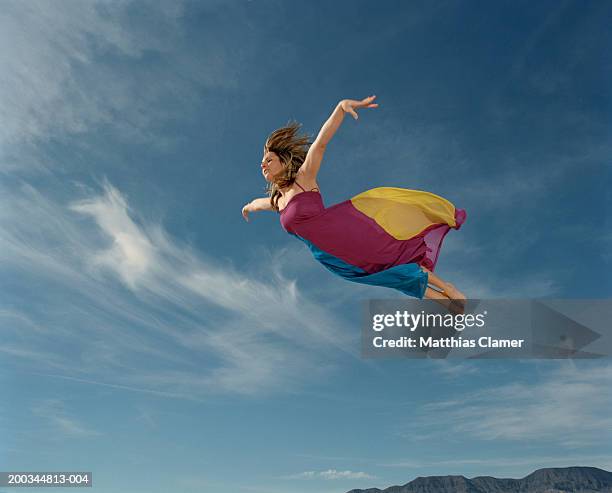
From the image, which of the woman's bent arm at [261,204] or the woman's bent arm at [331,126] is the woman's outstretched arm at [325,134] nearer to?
the woman's bent arm at [331,126]

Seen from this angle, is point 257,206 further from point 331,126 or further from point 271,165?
point 331,126

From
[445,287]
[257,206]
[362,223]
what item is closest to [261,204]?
[257,206]

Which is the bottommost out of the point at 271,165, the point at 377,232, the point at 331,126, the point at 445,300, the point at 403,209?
the point at 445,300

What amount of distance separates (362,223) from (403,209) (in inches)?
30.9

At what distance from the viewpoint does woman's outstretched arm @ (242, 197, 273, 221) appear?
9523 mm

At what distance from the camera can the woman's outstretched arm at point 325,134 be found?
7.73 meters

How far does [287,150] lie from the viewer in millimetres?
8727

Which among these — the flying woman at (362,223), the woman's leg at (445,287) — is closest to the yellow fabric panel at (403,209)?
the flying woman at (362,223)

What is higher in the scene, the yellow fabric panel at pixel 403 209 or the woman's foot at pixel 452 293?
the yellow fabric panel at pixel 403 209

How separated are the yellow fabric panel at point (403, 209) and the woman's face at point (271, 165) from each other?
1.19m

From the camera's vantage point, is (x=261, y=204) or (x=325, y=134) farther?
(x=261, y=204)

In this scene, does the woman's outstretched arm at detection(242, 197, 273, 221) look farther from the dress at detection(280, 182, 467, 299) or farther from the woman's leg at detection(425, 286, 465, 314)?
the woman's leg at detection(425, 286, 465, 314)

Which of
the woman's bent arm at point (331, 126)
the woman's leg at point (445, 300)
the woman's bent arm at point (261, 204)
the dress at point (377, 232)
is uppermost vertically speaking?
the woman's bent arm at point (331, 126)

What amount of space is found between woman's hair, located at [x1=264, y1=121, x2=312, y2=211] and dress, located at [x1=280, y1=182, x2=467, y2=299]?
1.16 feet
